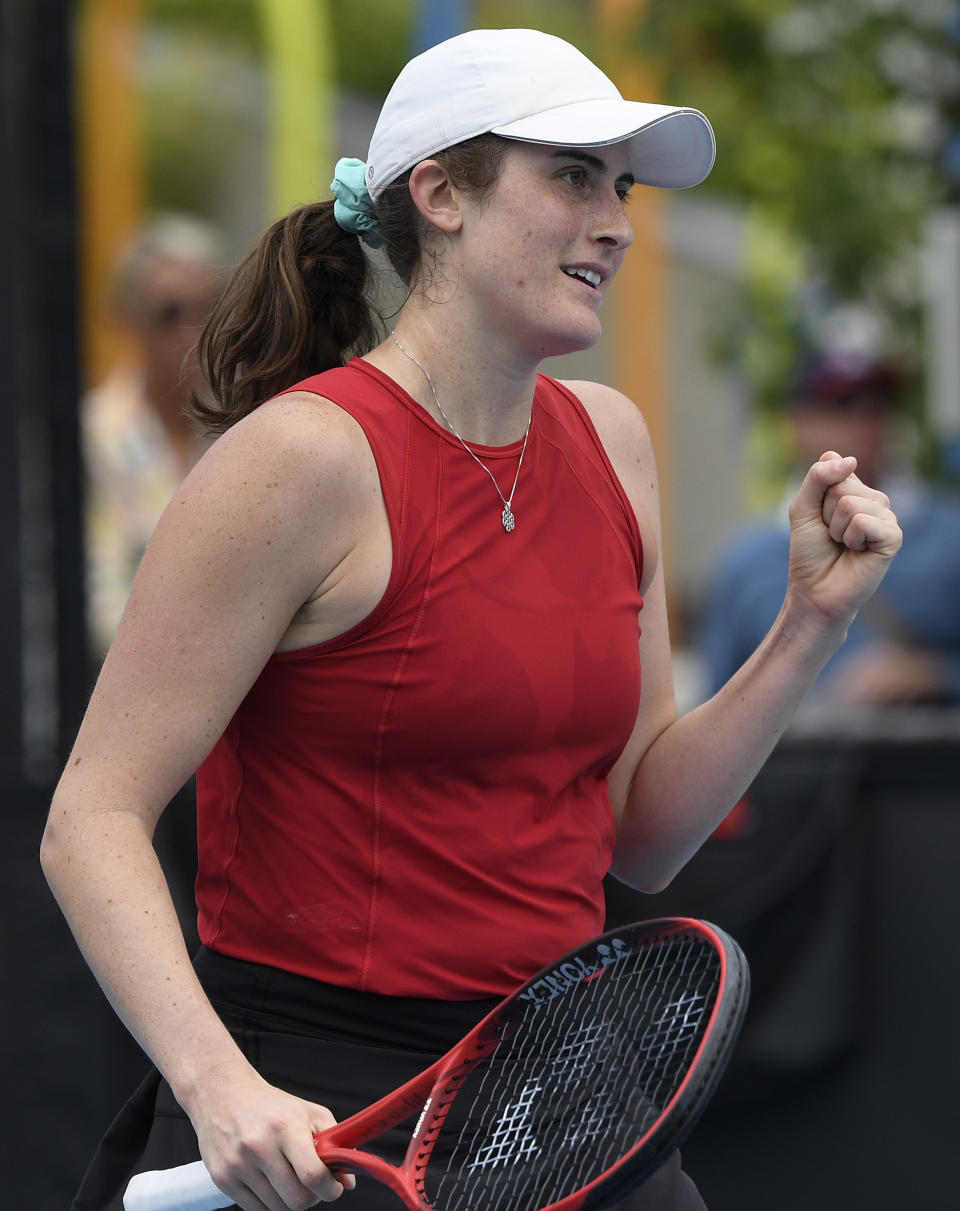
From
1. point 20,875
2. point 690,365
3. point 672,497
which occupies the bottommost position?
point 672,497

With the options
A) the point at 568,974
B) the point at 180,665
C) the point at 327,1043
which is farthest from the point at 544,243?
the point at 327,1043

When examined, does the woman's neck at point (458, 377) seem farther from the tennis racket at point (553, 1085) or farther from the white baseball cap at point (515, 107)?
the tennis racket at point (553, 1085)

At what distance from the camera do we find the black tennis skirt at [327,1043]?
75.5 inches

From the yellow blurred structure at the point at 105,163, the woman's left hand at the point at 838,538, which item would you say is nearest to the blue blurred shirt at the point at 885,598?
the woman's left hand at the point at 838,538

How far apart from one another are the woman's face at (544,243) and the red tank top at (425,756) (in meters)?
0.15

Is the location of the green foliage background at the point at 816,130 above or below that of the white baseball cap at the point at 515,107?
below

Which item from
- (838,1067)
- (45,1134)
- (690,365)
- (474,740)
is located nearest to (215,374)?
(474,740)

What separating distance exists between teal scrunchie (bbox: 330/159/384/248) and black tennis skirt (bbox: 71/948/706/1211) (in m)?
→ 0.86

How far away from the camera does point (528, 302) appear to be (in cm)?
193

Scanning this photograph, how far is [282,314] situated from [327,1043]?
32.6 inches

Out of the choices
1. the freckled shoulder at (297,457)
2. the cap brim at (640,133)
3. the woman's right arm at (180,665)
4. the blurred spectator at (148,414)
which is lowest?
the blurred spectator at (148,414)

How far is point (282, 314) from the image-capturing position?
2.11 m

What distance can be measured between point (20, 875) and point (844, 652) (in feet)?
6.86

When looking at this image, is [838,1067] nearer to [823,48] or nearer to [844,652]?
[844,652]
